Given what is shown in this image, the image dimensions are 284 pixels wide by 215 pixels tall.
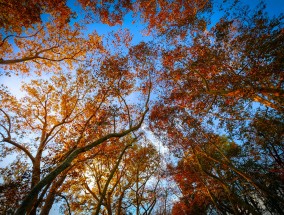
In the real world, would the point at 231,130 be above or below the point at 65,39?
below

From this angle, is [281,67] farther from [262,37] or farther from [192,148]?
[192,148]

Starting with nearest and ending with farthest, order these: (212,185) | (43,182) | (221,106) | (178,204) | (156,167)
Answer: (43,182), (221,106), (212,185), (156,167), (178,204)

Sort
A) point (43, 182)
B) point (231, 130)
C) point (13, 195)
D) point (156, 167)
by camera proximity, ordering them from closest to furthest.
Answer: point (43, 182)
point (13, 195)
point (231, 130)
point (156, 167)

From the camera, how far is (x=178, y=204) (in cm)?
3108

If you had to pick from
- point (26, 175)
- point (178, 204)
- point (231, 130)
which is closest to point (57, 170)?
point (26, 175)

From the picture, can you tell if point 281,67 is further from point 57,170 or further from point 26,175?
point 26,175

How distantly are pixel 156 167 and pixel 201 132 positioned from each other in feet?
28.3

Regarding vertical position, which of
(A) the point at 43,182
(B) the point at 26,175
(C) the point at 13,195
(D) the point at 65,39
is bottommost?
(A) the point at 43,182

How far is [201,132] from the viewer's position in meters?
15.9

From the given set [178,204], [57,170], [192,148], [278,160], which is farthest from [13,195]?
[178,204]

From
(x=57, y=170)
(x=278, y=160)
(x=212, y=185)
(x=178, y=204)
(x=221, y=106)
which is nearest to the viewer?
(x=57, y=170)

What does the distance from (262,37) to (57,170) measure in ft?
39.5

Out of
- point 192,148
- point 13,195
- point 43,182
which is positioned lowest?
point 43,182

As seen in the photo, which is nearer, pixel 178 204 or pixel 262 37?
pixel 262 37
